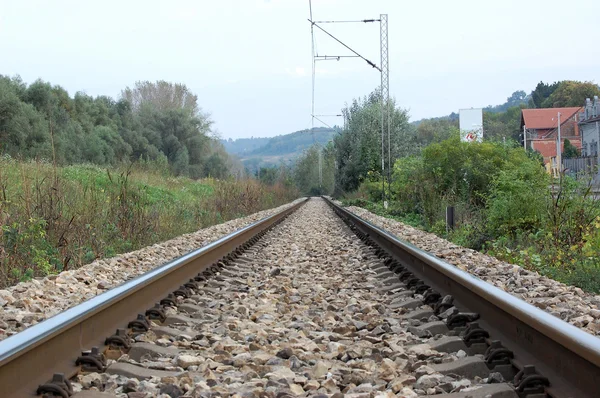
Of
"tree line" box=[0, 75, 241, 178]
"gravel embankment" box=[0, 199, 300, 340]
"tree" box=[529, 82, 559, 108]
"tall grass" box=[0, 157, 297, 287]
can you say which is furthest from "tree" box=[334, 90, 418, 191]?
"tree" box=[529, 82, 559, 108]

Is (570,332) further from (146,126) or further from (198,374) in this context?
(146,126)

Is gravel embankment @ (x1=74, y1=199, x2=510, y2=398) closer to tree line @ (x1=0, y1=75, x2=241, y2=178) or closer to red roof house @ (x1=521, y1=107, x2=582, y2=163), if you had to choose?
tree line @ (x1=0, y1=75, x2=241, y2=178)

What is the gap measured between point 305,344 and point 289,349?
206mm

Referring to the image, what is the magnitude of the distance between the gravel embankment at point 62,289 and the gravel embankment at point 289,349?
0.82 metres

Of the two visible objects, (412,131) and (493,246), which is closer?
(493,246)

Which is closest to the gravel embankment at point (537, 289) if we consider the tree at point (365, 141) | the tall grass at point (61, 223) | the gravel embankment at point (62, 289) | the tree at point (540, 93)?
the gravel embankment at point (62, 289)

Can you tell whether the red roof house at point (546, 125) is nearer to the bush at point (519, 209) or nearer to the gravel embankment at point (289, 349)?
the bush at point (519, 209)

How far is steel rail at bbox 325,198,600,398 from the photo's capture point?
2590 millimetres

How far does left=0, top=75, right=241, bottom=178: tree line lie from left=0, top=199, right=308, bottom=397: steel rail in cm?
1907

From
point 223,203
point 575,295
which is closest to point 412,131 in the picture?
point 223,203

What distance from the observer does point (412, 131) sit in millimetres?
46812

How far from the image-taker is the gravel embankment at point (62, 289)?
464 centimetres

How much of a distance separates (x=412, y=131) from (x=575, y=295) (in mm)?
42237

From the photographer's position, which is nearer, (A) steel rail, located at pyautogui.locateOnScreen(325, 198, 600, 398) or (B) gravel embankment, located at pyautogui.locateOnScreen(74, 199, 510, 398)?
(A) steel rail, located at pyautogui.locateOnScreen(325, 198, 600, 398)
